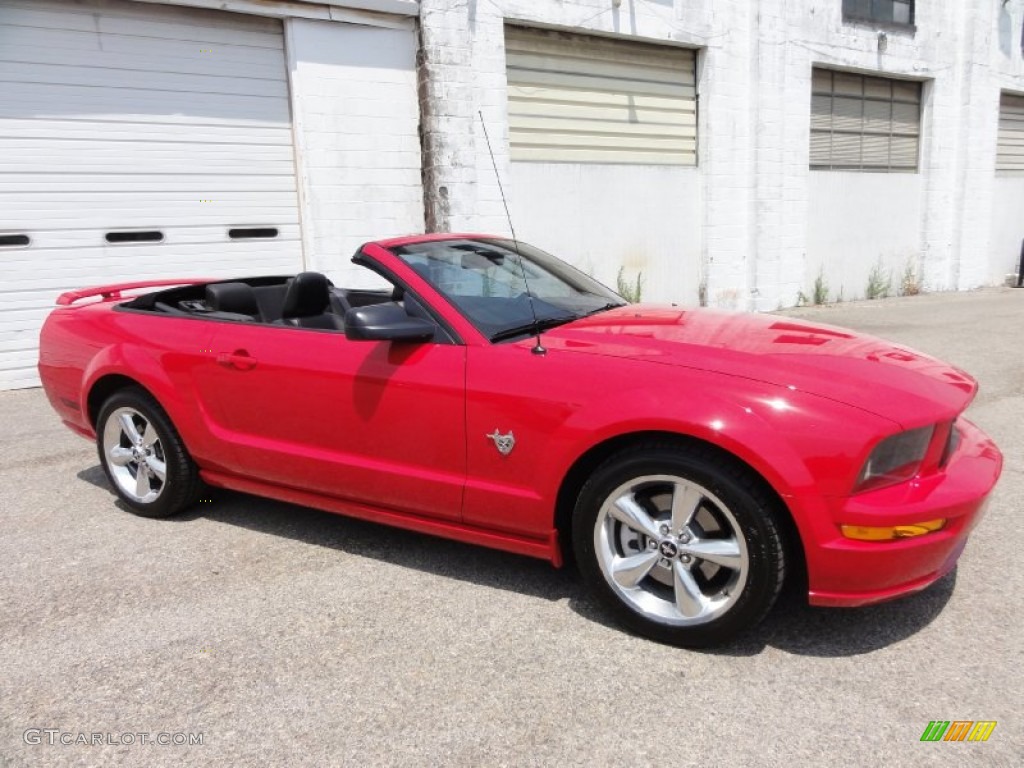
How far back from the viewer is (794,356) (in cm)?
283

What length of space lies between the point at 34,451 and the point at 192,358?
255cm

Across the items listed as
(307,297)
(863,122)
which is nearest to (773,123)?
(863,122)

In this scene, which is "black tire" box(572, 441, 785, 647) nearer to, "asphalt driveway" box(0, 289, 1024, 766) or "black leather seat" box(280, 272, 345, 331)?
"asphalt driveway" box(0, 289, 1024, 766)

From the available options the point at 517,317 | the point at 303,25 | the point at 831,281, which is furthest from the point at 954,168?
the point at 517,317

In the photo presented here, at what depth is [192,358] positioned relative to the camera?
375 cm

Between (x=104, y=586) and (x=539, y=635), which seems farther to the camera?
(x=104, y=586)

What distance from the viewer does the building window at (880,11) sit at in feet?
42.7

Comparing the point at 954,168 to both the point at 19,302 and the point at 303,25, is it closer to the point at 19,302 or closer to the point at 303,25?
the point at 303,25

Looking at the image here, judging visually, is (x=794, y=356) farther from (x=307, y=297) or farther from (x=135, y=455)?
(x=135, y=455)

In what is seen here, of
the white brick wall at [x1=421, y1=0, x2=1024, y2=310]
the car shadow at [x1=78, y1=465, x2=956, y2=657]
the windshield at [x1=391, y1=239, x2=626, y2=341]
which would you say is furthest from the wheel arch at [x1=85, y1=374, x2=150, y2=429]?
the white brick wall at [x1=421, y1=0, x2=1024, y2=310]

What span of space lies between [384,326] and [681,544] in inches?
52.2

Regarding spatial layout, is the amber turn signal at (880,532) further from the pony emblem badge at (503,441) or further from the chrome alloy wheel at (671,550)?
the pony emblem badge at (503,441)

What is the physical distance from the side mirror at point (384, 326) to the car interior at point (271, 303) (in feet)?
2.84

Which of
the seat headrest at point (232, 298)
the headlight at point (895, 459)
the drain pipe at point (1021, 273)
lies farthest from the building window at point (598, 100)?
the drain pipe at point (1021, 273)
